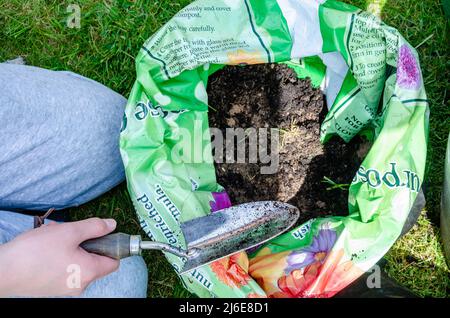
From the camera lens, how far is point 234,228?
108cm

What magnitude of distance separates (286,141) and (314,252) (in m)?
0.26

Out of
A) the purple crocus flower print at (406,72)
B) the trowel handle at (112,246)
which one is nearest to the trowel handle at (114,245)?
the trowel handle at (112,246)

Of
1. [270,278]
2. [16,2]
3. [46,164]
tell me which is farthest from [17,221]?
[16,2]

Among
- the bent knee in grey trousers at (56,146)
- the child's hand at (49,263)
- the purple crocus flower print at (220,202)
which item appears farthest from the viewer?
the purple crocus flower print at (220,202)

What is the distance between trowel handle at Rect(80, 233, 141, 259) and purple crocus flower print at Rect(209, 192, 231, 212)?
31 centimetres

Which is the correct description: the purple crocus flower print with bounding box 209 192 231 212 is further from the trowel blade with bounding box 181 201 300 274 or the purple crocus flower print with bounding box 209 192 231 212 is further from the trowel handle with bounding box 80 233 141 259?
the trowel handle with bounding box 80 233 141 259

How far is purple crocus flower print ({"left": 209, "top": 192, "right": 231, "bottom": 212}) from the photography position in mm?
1212

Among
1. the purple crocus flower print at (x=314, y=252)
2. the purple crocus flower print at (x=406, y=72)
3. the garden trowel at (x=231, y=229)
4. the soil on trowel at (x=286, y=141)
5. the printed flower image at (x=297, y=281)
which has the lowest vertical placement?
the printed flower image at (x=297, y=281)

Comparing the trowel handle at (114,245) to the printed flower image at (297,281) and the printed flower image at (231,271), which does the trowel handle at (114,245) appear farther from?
the printed flower image at (297,281)

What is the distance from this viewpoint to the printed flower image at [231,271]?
1.08 meters
